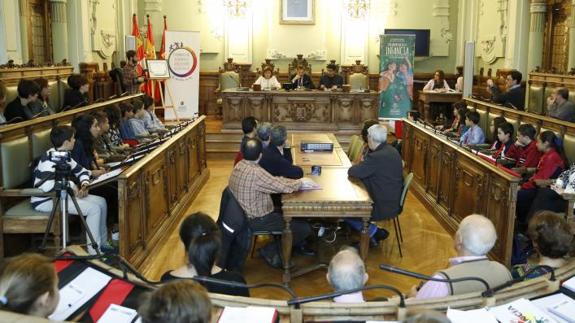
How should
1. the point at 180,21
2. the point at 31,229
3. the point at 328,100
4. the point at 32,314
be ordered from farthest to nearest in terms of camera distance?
the point at 180,21, the point at 328,100, the point at 31,229, the point at 32,314

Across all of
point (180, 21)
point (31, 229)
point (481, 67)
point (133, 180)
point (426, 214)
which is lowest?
point (426, 214)

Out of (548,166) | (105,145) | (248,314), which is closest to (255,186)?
(105,145)

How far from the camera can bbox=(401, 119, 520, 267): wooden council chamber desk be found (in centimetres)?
496

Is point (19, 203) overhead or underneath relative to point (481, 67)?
underneath

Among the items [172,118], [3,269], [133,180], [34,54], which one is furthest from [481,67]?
[3,269]

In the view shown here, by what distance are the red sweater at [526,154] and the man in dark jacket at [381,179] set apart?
55.6 inches

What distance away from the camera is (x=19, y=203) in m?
4.96

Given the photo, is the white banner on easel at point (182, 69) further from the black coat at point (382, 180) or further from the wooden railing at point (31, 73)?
the black coat at point (382, 180)

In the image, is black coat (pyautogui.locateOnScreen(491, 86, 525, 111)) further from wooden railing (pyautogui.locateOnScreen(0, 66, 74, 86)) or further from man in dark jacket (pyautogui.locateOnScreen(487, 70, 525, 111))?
wooden railing (pyautogui.locateOnScreen(0, 66, 74, 86))

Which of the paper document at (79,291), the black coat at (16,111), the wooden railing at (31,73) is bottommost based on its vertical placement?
the paper document at (79,291)

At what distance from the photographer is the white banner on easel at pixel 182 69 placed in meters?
12.1

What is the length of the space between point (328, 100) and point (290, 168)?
5.86 metres

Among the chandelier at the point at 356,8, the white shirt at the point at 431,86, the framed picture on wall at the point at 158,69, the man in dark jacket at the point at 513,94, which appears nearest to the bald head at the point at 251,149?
the man in dark jacket at the point at 513,94

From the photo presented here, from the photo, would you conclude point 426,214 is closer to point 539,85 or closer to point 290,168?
point 290,168
